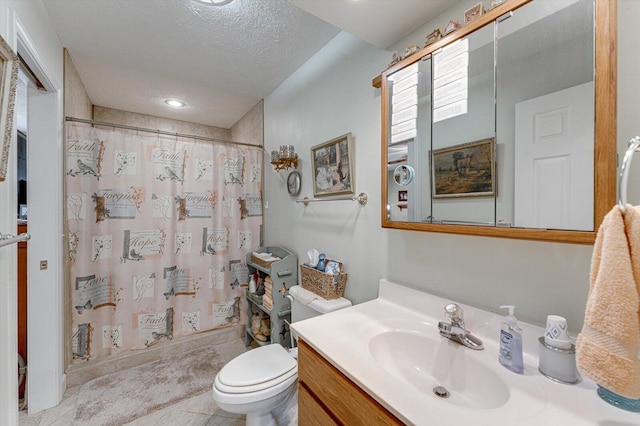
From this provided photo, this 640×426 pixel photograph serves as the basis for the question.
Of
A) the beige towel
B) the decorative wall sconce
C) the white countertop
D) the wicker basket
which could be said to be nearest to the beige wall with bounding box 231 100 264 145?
the decorative wall sconce

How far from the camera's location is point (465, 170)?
0.97 meters

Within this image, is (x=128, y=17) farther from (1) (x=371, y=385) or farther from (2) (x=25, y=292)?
(1) (x=371, y=385)

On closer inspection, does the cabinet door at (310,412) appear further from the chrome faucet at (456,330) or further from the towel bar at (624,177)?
the towel bar at (624,177)

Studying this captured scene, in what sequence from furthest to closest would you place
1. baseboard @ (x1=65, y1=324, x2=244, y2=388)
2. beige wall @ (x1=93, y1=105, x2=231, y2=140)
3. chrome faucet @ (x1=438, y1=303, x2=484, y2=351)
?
beige wall @ (x1=93, y1=105, x2=231, y2=140), baseboard @ (x1=65, y1=324, x2=244, y2=388), chrome faucet @ (x1=438, y1=303, x2=484, y2=351)

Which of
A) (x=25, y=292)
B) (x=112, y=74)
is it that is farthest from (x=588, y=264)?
(x=112, y=74)

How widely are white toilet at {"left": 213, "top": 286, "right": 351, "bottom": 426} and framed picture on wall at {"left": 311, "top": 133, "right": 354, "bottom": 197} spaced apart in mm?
704

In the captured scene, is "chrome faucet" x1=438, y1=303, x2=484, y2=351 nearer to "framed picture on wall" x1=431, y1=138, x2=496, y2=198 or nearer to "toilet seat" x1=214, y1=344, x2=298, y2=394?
"framed picture on wall" x1=431, y1=138, x2=496, y2=198

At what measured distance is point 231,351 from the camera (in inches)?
89.4

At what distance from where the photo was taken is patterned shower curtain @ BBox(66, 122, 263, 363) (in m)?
1.89

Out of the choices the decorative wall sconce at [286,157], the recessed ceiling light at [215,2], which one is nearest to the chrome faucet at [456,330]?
the decorative wall sconce at [286,157]

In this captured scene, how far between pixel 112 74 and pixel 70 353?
225 centimetres

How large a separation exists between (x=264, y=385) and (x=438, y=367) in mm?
802

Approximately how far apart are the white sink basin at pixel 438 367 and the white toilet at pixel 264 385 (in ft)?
1.63

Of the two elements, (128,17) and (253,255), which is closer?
(128,17)
